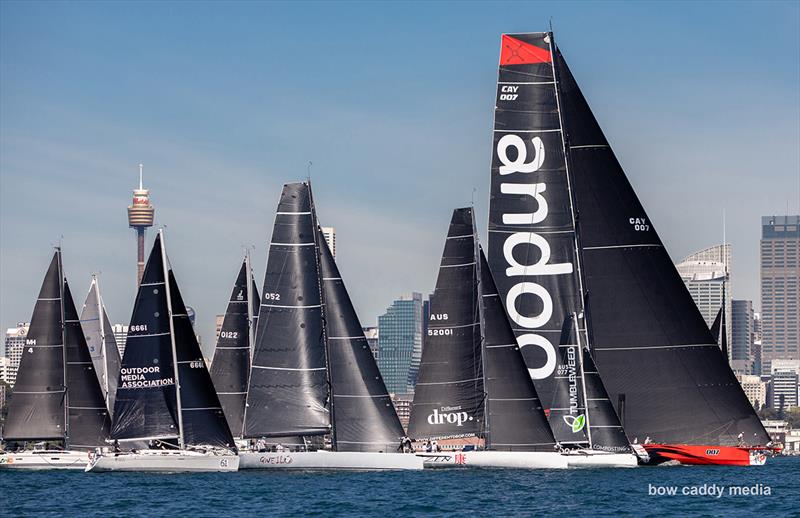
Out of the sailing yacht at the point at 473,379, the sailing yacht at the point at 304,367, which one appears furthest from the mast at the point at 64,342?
the sailing yacht at the point at 473,379

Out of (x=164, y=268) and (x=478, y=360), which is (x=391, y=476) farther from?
(x=164, y=268)

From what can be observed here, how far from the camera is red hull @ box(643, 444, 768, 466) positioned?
186 feet

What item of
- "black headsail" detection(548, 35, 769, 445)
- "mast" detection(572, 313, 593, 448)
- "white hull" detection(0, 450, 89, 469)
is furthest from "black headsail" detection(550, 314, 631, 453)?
"white hull" detection(0, 450, 89, 469)

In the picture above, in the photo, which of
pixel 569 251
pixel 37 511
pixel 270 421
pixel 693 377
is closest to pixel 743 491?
pixel 693 377

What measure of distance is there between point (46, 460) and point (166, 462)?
11736 millimetres

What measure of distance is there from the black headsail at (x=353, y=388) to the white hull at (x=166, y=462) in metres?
4.39

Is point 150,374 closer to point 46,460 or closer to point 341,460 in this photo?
point 341,460

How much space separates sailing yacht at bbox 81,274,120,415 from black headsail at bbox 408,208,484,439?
24.1 metres

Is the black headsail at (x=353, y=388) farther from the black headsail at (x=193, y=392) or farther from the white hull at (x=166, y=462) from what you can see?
the black headsail at (x=193, y=392)

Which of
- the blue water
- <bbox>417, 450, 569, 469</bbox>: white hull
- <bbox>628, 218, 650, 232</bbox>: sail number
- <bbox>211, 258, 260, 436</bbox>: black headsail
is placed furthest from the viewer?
<bbox>211, 258, 260, 436</bbox>: black headsail

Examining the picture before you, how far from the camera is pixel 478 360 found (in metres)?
55.5

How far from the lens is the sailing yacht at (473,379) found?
54256mm

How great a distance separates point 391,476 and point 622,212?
42.2 feet

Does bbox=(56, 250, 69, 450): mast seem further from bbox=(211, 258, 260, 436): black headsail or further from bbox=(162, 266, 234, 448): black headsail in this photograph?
bbox=(162, 266, 234, 448): black headsail
